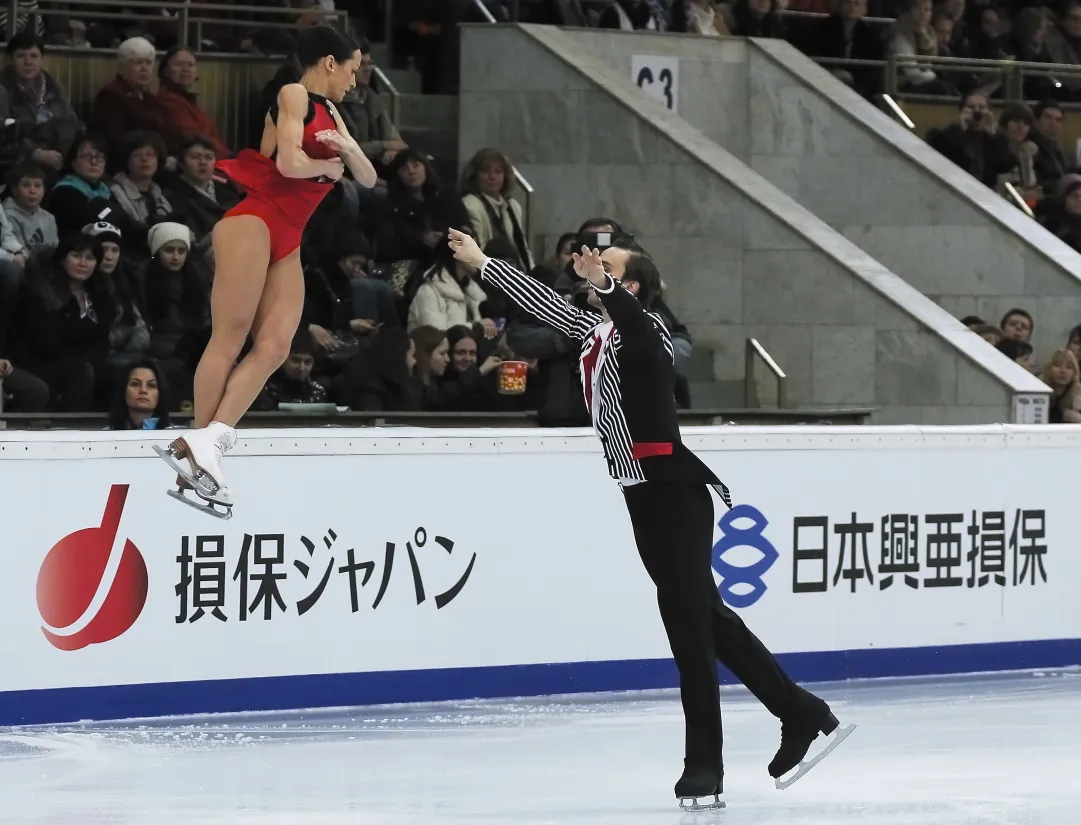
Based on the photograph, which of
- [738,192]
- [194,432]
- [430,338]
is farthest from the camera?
[738,192]

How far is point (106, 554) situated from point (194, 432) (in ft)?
7.01

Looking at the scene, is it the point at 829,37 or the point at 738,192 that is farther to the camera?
the point at 829,37

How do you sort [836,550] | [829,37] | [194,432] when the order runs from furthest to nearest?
[829,37]
[836,550]
[194,432]

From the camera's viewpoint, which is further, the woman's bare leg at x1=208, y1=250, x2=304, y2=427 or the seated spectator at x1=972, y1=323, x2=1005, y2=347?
the seated spectator at x1=972, y1=323, x2=1005, y2=347

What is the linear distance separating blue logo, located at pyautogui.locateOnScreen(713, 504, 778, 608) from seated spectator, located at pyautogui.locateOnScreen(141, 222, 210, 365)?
2.96m

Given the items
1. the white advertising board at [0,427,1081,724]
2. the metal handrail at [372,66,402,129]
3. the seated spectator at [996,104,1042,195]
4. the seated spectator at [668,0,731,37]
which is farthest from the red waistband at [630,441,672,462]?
the seated spectator at [996,104,1042,195]

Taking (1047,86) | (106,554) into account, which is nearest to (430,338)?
(106,554)

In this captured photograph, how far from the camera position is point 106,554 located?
824 cm

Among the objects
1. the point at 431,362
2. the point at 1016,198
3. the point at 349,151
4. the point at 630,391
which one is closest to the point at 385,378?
the point at 431,362

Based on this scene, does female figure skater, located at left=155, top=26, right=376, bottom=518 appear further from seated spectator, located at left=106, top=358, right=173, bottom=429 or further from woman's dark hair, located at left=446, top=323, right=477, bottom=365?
woman's dark hair, located at left=446, top=323, right=477, bottom=365

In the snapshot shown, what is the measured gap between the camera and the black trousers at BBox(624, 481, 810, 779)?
21.6ft

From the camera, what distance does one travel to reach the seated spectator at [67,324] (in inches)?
404

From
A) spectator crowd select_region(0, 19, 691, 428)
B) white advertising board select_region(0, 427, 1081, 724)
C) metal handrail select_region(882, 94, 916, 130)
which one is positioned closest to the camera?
white advertising board select_region(0, 427, 1081, 724)

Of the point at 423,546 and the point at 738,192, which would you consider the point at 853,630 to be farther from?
the point at 738,192
